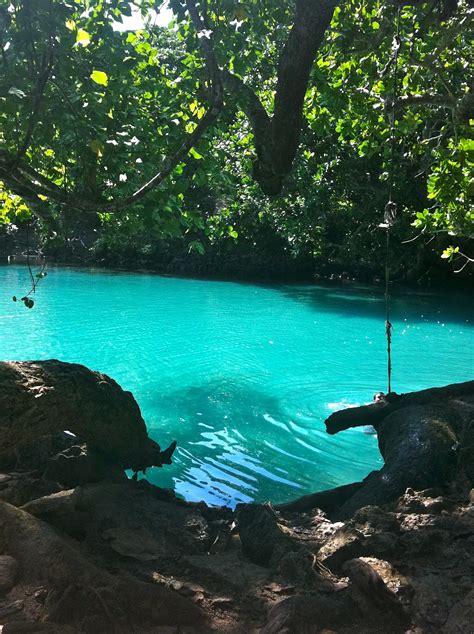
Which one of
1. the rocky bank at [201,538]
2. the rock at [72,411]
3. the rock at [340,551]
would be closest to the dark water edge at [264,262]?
the rocky bank at [201,538]

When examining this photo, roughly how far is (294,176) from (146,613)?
23396 mm

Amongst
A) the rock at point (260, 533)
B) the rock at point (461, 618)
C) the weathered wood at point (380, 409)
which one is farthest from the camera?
the weathered wood at point (380, 409)

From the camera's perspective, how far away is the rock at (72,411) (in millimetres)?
4695

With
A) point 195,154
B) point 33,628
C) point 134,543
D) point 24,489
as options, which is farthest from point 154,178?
point 33,628

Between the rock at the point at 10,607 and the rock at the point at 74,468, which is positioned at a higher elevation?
the rock at the point at 10,607

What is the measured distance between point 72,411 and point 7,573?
2.43 metres

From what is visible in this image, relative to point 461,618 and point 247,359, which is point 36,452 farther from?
point 247,359

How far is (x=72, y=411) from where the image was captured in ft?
16.8

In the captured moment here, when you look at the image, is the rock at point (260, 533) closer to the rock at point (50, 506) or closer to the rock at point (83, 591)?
the rock at point (83, 591)

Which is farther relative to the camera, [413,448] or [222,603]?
[413,448]

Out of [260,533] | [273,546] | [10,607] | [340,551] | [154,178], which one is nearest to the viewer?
[10,607]

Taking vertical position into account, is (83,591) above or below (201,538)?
above

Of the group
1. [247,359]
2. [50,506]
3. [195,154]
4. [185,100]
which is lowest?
[247,359]

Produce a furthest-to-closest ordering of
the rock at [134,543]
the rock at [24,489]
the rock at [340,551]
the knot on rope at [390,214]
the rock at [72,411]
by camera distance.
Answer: the knot on rope at [390,214] < the rock at [72,411] < the rock at [24,489] < the rock at [134,543] < the rock at [340,551]
